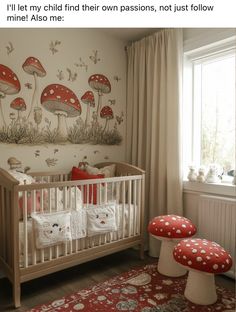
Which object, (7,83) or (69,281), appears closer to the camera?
Answer: (69,281)

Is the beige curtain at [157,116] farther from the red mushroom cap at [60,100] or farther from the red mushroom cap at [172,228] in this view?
the red mushroom cap at [60,100]

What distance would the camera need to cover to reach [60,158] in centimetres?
267

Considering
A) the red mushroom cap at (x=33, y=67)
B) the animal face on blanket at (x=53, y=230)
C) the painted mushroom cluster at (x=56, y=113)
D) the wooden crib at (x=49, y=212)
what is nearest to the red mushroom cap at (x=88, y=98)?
the painted mushroom cluster at (x=56, y=113)

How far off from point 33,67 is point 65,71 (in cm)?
33

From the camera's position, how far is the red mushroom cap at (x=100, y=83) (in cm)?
287

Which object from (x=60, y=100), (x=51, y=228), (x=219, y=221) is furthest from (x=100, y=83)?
(x=219, y=221)

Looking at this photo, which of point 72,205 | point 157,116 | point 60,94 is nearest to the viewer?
point 72,205

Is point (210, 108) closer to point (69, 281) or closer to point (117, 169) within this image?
point (117, 169)

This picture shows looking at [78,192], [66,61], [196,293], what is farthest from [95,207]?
[66,61]

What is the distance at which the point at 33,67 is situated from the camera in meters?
2.46

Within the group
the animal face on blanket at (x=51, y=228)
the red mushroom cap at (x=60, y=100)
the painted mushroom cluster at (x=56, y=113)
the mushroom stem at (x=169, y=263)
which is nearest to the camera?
the animal face on blanket at (x=51, y=228)

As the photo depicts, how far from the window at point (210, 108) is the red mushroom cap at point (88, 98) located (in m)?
0.99

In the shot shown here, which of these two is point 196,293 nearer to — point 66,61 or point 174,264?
point 174,264

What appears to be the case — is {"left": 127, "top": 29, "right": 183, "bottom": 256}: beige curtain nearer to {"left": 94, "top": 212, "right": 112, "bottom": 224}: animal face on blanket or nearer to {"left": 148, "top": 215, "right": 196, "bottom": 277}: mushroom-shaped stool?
{"left": 148, "top": 215, "right": 196, "bottom": 277}: mushroom-shaped stool
